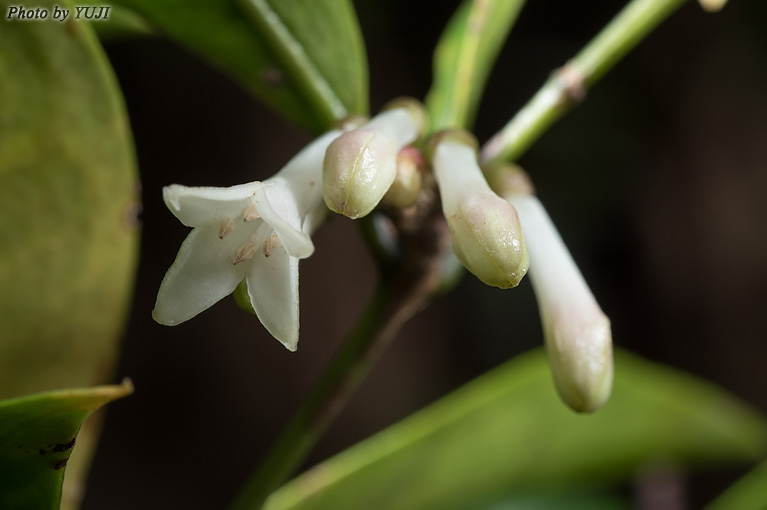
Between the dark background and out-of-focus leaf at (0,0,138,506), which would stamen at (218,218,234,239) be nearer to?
out-of-focus leaf at (0,0,138,506)

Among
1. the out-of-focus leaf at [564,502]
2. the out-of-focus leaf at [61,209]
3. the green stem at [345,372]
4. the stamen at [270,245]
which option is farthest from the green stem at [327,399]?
the out-of-focus leaf at [564,502]

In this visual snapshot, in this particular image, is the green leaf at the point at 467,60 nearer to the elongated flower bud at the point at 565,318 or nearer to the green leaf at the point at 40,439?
the elongated flower bud at the point at 565,318

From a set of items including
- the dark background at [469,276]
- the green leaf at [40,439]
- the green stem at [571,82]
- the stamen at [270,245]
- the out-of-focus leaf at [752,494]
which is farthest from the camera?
the dark background at [469,276]

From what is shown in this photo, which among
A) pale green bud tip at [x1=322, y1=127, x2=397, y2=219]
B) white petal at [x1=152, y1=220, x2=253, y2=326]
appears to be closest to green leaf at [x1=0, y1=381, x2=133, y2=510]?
white petal at [x1=152, y1=220, x2=253, y2=326]

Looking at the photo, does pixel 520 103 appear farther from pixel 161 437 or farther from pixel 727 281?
pixel 161 437

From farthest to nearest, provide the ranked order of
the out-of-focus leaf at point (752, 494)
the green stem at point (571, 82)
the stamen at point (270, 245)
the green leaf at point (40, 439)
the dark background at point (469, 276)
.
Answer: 1. the dark background at point (469, 276)
2. the out-of-focus leaf at point (752, 494)
3. the green stem at point (571, 82)
4. the stamen at point (270, 245)
5. the green leaf at point (40, 439)

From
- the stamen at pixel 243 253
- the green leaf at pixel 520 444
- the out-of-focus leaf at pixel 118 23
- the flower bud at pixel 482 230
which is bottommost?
the green leaf at pixel 520 444

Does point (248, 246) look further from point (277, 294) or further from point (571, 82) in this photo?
point (571, 82)
